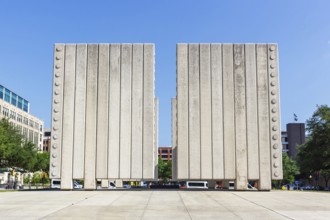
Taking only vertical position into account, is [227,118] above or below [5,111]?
below

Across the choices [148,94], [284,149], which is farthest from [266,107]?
[284,149]

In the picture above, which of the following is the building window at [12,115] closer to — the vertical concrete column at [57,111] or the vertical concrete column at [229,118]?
the vertical concrete column at [57,111]

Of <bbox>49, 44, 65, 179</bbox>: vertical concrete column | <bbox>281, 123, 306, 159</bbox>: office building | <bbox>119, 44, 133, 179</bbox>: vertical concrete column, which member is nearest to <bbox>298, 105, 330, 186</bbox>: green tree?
<bbox>119, 44, 133, 179</bbox>: vertical concrete column

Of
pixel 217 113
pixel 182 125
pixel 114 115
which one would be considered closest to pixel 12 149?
pixel 114 115

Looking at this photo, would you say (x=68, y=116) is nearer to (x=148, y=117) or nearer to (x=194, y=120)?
(x=148, y=117)

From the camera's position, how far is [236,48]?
46.0 metres

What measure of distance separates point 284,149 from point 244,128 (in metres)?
134

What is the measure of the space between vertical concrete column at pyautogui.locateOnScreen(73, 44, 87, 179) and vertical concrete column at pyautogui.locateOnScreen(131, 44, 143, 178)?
547cm

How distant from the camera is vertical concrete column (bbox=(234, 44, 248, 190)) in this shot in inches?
1751

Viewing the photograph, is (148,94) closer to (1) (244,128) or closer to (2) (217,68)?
(2) (217,68)

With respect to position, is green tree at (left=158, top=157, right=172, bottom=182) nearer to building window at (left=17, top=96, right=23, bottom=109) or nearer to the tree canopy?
building window at (left=17, top=96, right=23, bottom=109)

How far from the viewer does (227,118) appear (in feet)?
147

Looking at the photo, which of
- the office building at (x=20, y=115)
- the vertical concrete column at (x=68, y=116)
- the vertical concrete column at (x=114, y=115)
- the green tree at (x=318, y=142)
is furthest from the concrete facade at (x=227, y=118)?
the office building at (x=20, y=115)

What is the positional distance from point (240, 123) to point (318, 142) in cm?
2855
